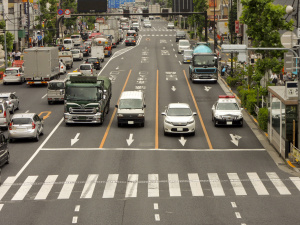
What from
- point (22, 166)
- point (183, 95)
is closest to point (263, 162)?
point (22, 166)

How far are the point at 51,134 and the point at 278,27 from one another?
17514 millimetres

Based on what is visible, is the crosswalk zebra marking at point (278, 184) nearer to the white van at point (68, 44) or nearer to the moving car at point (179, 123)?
the moving car at point (179, 123)

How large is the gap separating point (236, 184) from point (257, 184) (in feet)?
3.00

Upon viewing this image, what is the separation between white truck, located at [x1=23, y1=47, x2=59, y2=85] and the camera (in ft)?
196

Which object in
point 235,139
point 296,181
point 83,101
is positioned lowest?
point 296,181

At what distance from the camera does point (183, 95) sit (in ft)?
181

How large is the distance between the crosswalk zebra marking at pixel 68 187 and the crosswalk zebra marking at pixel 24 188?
1517 millimetres

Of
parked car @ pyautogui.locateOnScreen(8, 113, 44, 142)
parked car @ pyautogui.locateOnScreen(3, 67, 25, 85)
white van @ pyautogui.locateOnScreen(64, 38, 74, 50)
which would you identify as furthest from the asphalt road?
white van @ pyautogui.locateOnScreen(64, 38, 74, 50)

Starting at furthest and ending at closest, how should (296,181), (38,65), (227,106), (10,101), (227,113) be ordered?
1. (38,65)
2. (10,101)
3. (227,106)
4. (227,113)
5. (296,181)

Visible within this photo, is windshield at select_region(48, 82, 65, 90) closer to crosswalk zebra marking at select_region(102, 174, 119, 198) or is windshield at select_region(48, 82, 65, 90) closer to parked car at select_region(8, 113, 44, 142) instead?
parked car at select_region(8, 113, 44, 142)

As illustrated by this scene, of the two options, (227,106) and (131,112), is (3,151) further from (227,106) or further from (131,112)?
(227,106)

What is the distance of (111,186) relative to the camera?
27188 millimetres

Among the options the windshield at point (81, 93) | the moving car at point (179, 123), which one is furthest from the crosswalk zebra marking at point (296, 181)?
the windshield at point (81, 93)

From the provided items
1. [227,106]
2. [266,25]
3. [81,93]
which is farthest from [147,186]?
[266,25]
